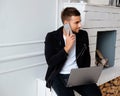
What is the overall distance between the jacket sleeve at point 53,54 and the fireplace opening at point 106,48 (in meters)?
1.35

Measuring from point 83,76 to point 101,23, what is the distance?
1037mm

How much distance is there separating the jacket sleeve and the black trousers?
119mm

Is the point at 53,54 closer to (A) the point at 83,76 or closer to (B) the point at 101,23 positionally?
(A) the point at 83,76

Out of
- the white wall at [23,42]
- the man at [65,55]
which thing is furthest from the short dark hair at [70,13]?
the white wall at [23,42]

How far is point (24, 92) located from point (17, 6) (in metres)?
0.77

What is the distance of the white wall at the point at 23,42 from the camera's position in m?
1.81

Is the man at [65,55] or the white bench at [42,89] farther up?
the man at [65,55]

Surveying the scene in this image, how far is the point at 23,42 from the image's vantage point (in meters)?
1.96

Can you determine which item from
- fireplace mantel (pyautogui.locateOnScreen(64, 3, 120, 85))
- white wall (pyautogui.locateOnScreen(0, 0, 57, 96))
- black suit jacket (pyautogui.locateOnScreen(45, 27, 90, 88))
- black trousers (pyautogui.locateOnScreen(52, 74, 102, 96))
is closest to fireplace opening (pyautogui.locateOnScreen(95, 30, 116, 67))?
fireplace mantel (pyautogui.locateOnScreen(64, 3, 120, 85))

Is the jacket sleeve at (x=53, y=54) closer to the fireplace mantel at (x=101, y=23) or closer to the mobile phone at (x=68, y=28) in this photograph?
the mobile phone at (x=68, y=28)

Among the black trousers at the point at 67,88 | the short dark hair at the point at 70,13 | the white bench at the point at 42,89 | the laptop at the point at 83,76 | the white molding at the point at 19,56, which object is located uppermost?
the short dark hair at the point at 70,13

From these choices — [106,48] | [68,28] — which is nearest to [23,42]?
[68,28]

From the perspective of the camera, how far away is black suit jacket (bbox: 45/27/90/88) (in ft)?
5.75

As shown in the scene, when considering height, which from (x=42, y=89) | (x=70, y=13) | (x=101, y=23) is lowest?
(x=42, y=89)
